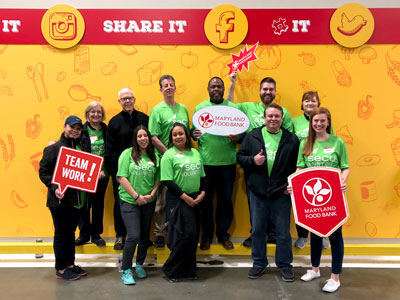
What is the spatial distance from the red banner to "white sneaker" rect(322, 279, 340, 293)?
8.33ft

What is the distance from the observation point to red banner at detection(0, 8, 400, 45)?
4.02m

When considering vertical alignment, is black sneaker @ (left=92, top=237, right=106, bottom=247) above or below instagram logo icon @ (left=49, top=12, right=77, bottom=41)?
below

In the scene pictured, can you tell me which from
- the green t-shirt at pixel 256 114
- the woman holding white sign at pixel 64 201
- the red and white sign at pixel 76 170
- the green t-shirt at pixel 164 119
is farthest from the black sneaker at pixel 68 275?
the green t-shirt at pixel 256 114

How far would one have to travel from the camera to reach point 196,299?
117 inches

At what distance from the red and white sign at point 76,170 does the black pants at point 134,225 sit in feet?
1.25

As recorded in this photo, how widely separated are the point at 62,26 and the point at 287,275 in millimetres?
3520

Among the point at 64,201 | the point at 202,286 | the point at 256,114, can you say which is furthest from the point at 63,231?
the point at 256,114

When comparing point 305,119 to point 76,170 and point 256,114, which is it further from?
point 76,170

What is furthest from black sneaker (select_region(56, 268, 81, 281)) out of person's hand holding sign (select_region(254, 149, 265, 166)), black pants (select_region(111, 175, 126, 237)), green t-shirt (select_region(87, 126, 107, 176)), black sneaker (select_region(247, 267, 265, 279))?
person's hand holding sign (select_region(254, 149, 265, 166))

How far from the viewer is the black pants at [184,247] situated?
3271mm

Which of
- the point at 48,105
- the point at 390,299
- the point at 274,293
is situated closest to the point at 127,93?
the point at 48,105

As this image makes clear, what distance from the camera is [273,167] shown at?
3.24 m

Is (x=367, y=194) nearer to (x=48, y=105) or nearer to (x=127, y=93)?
(x=127, y=93)

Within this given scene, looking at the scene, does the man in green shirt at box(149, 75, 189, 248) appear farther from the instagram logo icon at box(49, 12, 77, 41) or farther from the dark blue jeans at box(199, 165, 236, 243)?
the instagram logo icon at box(49, 12, 77, 41)
